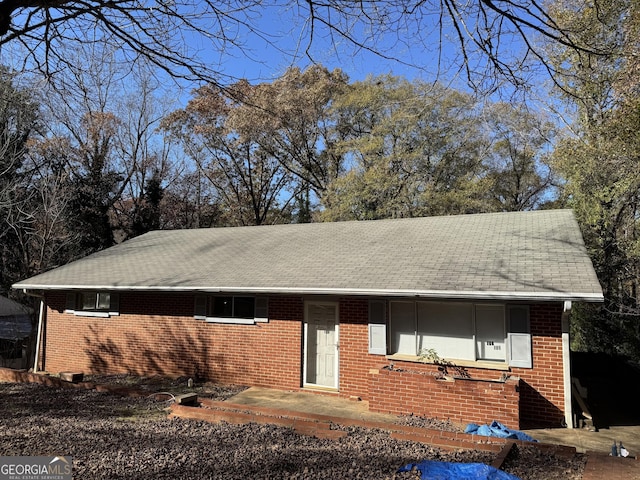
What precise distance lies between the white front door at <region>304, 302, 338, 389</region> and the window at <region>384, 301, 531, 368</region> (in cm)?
171

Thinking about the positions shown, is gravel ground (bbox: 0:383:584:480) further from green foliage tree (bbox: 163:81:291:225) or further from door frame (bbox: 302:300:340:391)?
green foliage tree (bbox: 163:81:291:225)

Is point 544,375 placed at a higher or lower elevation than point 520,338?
lower

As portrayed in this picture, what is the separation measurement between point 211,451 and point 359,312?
5162 millimetres

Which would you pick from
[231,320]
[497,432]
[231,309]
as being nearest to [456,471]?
[497,432]

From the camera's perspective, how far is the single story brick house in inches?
350

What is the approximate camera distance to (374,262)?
11.6 m

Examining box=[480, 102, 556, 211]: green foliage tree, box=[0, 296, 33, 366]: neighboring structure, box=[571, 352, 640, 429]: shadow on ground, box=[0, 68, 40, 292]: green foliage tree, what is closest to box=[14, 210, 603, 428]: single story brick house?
box=[571, 352, 640, 429]: shadow on ground

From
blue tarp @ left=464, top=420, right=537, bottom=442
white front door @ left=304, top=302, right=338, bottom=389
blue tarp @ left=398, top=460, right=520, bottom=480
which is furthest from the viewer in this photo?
white front door @ left=304, top=302, right=338, bottom=389

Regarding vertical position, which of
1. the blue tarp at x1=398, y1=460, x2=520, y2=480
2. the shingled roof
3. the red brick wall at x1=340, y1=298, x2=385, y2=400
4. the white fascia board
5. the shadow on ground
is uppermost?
the shingled roof

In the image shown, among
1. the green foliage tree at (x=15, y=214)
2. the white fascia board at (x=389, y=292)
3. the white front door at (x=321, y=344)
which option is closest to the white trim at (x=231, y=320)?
the white fascia board at (x=389, y=292)

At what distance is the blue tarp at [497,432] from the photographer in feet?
24.1

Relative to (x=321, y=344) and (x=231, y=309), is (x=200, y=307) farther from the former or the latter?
(x=321, y=344)

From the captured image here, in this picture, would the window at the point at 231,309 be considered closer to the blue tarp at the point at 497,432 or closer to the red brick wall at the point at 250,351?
the red brick wall at the point at 250,351

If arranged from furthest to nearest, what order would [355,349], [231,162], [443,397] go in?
[231,162] → [355,349] → [443,397]
